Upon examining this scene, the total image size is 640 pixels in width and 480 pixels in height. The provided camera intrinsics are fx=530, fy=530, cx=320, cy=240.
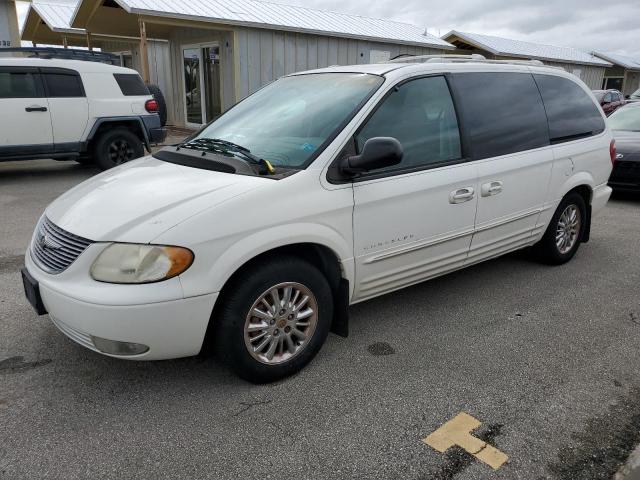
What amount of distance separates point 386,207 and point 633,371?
179cm

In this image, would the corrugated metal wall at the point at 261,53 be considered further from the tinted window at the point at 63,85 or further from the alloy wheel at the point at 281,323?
the alloy wheel at the point at 281,323

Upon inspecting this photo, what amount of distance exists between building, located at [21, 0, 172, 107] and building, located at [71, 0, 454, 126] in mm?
956

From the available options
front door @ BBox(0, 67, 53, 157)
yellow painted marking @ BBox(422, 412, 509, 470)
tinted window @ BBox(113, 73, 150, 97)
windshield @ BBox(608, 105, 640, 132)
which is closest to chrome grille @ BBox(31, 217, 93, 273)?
yellow painted marking @ BBox(422, 412, 509, 470)

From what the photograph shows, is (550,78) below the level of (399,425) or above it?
above

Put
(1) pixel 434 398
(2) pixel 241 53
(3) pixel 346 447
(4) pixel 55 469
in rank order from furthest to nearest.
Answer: (2) pixel 241 53
(1) pixel 434 398
(3) pixel 346 447
(4) pixel 55 469

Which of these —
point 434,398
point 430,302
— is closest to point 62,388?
point 434,398

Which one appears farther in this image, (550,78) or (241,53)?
(241,53)

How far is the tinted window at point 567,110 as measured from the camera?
4.55m

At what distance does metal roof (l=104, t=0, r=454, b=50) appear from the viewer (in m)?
12.2

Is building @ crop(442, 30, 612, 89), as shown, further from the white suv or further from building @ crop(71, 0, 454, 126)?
the white suv

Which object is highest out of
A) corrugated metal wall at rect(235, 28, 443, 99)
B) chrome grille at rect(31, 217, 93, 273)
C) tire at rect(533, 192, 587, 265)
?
corrugated metal wall at rect(235, 28, 443, 99)

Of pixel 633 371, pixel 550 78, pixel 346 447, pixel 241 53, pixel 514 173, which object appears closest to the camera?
pixel 346 447

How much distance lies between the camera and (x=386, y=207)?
3281 mm

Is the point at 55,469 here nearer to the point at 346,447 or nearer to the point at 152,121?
the point at 346,447
